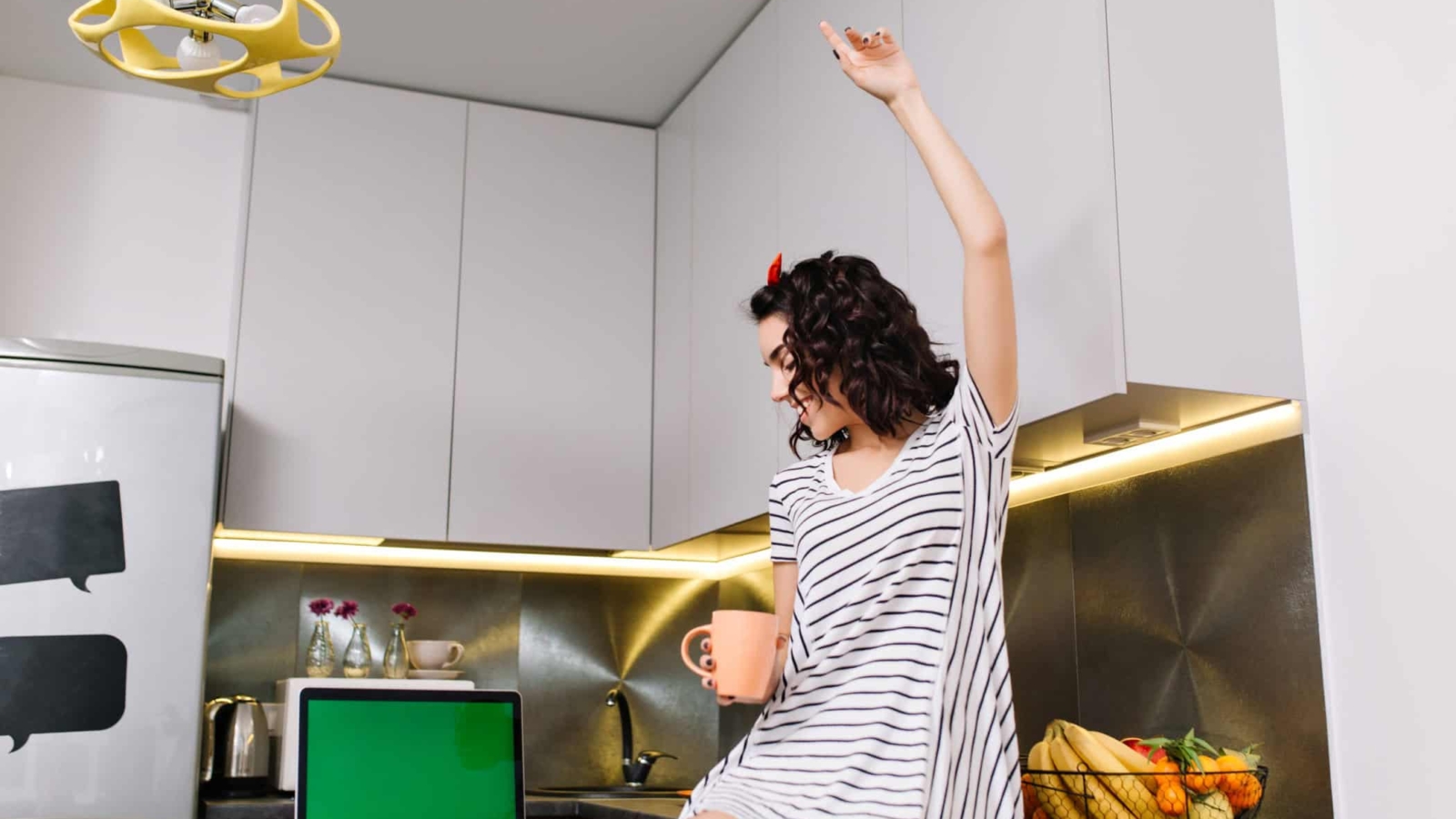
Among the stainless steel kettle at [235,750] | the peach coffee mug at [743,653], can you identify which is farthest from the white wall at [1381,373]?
the stainless steel kettle at [235,750]

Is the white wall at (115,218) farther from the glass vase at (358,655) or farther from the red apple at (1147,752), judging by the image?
the red apple at (1147,752)

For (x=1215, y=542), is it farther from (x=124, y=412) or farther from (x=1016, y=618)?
(x=124, y=412)

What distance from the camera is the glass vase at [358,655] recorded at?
305 cm

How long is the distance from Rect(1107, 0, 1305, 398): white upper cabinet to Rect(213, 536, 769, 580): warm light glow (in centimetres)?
166

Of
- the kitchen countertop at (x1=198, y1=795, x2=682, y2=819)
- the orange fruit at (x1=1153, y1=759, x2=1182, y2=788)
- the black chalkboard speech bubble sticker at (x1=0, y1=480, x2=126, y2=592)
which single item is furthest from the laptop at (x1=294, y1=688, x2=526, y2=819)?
the orange fruit at (x1=1153, y1=759, x2=1182, y2=788)

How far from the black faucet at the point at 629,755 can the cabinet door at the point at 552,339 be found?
46 cm

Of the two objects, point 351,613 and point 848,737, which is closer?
point 848,737

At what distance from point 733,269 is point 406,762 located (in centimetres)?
117

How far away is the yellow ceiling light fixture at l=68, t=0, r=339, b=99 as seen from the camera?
1.57m

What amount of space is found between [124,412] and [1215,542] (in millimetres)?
1981

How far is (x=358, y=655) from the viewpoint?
3.06 metres

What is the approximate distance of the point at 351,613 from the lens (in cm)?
318

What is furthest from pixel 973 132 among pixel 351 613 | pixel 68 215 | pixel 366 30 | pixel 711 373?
pixel 68 215

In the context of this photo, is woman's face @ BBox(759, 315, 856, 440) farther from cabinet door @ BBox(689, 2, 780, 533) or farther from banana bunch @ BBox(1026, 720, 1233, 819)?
cabinet door @ BBox(689, 2, 780, 533)
